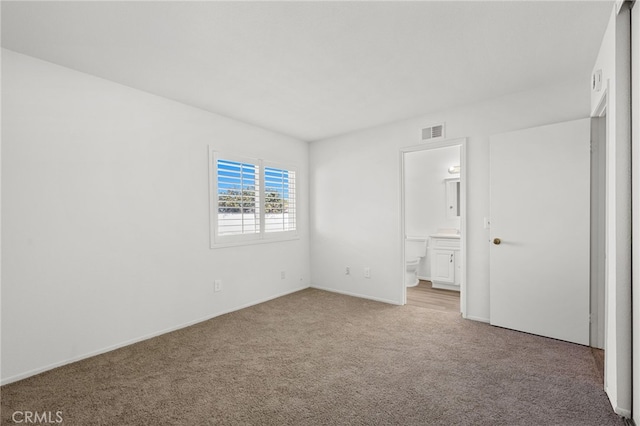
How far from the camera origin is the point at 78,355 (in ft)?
8.45

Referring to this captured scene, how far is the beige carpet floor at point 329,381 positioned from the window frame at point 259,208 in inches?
41.1

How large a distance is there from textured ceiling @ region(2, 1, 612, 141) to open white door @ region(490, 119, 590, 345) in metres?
0.63

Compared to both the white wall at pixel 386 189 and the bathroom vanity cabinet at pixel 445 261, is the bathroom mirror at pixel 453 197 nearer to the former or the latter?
the bathroom vanity cabinet at pixel 445 261

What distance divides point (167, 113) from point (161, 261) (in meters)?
1.56

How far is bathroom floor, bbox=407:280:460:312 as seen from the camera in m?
4.02

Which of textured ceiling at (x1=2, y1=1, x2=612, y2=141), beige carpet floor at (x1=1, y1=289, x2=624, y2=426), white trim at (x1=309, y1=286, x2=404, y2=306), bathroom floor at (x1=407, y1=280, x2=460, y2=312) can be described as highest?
textured ceiling at (x1=2, y1=1, x2=612, y2=141)

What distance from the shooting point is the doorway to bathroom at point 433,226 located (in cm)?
492

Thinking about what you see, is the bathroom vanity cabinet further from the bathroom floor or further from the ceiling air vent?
the ceiling air vent

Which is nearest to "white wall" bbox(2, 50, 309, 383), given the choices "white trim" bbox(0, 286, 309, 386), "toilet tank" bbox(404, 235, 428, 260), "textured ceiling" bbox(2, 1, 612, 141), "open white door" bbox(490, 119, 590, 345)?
"white trim" bbox(0, 286, 309, 386)

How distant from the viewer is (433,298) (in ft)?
14.6

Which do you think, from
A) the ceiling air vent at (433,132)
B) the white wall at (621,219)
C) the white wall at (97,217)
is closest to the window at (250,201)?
the white wall at (97,217)

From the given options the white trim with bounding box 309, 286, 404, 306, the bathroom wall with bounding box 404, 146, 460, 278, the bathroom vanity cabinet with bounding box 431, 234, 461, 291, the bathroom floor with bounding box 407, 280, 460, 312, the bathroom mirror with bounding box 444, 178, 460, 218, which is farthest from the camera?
the bathroom wall with bounding box 404, 146, 460, 278

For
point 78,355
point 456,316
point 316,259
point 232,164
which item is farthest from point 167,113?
point 456,316

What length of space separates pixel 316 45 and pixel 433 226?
4294mm
